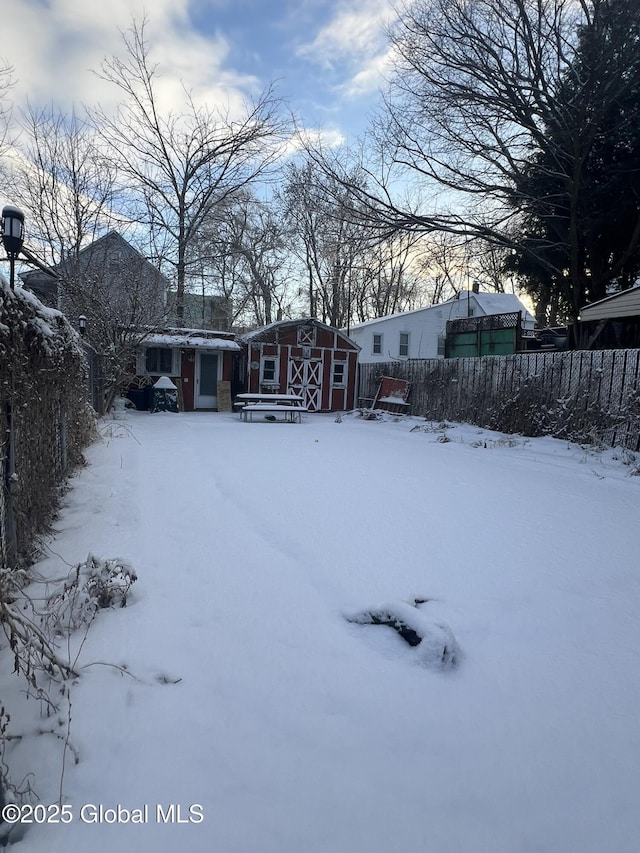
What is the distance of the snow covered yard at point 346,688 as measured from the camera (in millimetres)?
1463

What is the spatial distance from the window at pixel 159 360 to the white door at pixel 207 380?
2.95 ft

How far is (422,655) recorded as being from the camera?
2.25 m

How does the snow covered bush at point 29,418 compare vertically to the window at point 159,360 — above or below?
below

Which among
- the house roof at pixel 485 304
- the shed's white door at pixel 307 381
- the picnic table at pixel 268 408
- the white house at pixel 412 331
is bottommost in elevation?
the picnic table at pixel 268 408

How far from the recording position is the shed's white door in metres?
18.2

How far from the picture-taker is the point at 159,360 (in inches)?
655

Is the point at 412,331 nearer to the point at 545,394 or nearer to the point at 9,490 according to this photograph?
the point at 545,394

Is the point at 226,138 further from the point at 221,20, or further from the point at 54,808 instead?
the point at 54,808

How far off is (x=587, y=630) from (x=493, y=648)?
63 centimetres

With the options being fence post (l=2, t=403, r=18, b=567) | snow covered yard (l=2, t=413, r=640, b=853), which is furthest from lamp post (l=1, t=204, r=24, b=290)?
fence post (l=2, t=403, r=18, b=567)

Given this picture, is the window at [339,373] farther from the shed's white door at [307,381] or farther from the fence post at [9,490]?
the fence post at [9,490]

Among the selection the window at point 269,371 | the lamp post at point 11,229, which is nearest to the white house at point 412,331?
the window at point 269,371

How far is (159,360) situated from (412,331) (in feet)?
51.3

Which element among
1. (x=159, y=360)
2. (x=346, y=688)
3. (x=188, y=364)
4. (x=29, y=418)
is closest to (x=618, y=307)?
(x=346, y=688)
